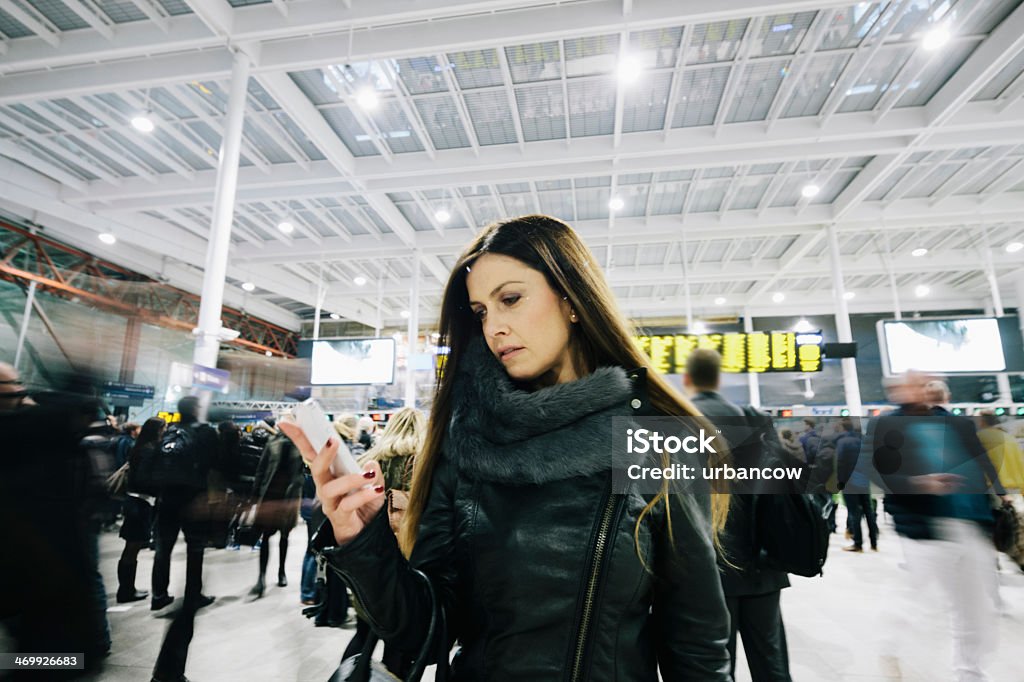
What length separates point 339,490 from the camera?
871mm

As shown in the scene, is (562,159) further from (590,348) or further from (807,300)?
(807,300)

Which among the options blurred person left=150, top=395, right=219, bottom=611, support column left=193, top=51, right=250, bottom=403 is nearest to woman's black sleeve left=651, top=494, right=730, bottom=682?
blurred person left=150, top=395, right=219, bottom=611

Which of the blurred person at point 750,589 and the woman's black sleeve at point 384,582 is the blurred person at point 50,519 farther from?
the blurred person at point 750,589

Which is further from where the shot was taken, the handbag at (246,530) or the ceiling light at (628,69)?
the ceiling light at (628,69)

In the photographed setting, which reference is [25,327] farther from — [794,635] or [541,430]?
[794,635]

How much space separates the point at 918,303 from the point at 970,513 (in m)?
19.7

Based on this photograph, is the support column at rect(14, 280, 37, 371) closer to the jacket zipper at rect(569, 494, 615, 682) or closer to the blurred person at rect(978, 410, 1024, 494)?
the jacket zipper at rect(569, 494, 615, 682)

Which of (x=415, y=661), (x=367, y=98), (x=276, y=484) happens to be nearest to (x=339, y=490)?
(x=415, y=661)

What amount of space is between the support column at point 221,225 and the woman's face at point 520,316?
587 cm

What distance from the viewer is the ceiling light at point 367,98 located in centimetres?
→ 715

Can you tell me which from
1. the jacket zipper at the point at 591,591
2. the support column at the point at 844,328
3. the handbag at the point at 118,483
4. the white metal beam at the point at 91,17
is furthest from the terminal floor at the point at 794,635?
the white metal beam at the point at 91,17

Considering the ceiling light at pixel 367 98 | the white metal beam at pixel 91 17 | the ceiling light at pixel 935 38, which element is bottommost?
the ceiling light at pixel 367 98

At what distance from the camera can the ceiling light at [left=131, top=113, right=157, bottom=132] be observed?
7.96 m

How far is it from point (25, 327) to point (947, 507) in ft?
14.2
